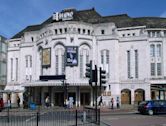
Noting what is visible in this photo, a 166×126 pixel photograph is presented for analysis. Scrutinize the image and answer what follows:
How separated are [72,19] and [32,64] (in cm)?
1373

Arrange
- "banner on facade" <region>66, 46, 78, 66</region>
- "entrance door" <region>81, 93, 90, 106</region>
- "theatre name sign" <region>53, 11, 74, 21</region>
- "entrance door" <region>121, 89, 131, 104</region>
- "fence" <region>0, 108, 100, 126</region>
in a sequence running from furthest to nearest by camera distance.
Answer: "theatre name sign" <region>53, 11, 74, 21</region> → "entrance door" <region>121, 89, 131, 104</region> → "entrance door" <region>81, 93, 90, 106</region> → "banner on facade" <region>66, 46, 78, 66</region> → "fence" <region>0, 108, 100, 126</region>

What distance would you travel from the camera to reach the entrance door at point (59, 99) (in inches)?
2495

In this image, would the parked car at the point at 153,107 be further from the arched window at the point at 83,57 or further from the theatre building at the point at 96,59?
the arched window at the point at 83,57

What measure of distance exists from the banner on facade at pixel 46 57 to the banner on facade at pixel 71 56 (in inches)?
182

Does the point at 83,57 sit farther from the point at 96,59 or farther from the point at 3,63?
the point at 3,63

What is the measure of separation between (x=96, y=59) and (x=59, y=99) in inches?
430

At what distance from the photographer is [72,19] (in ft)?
219

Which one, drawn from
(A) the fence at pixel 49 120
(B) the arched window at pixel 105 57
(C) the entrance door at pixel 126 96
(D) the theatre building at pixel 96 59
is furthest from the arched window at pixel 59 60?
(A) the fence at pixel 49 120

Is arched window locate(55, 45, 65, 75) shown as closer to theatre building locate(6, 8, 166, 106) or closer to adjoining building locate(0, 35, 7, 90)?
theatre building locate(6, 8, 166, 106)

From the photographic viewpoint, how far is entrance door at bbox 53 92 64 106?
208 ft

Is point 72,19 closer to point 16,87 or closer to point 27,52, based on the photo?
point 27,52

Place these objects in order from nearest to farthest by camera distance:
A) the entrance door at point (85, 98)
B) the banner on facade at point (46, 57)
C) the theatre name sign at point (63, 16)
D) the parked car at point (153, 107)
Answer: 1. the parked car at point (153, 107)
2. the entrance door at point (85, 98)
3. the banner on facade at point (46, 57)
4. the theatre name sign at point (63, 16)

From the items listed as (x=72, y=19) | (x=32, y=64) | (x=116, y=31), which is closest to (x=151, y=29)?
(x=116, y=31)

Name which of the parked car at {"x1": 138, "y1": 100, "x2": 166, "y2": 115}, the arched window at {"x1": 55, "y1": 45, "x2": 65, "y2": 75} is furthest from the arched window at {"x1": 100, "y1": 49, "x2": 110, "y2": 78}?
the parked car at {"x1": 138, "y1": 100, "x2": 166, "y2": 115}
